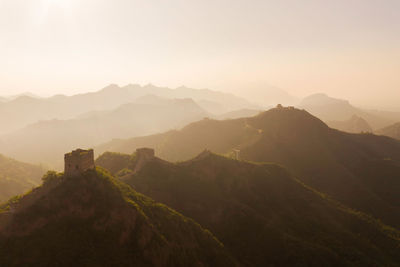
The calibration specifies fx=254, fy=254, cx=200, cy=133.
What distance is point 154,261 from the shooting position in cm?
3888

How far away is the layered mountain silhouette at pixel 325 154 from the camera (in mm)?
94812

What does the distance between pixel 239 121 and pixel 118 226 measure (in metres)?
131

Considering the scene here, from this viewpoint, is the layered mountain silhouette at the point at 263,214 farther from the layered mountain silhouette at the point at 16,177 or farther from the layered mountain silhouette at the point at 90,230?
the layered mountain silhouette at the point at 16,177

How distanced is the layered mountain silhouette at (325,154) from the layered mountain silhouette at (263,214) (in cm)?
2518

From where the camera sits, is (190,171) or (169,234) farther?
(190,171)

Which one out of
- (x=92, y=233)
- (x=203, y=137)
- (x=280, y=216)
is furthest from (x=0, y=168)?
(x=280, y=216)

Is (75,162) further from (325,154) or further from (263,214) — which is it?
(325,154)

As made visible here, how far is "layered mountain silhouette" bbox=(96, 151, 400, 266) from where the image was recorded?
55469 mm

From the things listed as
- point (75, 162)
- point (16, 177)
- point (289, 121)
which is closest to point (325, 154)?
point (289, 121)

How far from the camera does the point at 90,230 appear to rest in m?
37.9

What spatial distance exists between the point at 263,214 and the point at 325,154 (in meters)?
63.7

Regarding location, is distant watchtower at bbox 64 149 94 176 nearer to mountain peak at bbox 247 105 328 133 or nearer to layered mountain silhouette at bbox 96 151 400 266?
layered mountain silhouette at bbox 96 151 400 266

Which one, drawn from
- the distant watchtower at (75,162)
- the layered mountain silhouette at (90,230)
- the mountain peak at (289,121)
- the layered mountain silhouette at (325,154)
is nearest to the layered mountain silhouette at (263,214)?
the layered mountain silhouette at (90,230)

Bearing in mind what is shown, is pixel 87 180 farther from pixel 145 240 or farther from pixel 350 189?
pixel 350 189
